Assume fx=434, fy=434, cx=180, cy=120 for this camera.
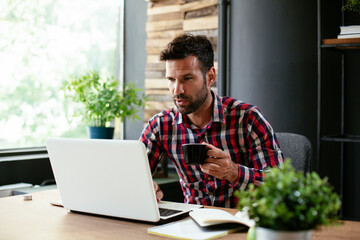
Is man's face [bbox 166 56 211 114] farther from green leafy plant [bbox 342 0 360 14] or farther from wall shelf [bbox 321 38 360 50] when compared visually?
green leafy plant [bbox 342 0 360 14]

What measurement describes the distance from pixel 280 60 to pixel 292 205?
2282mm

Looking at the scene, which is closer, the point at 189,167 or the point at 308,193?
the point at 308,193

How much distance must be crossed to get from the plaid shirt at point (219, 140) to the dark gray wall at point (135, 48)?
5.44 ft

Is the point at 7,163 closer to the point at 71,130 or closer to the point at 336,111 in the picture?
the point at 71,130

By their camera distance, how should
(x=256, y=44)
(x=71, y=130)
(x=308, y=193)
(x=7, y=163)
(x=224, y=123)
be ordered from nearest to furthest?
(x=308, y=193) < (x=224, y=123) < (x=7, y=163) < (x=256, y=44) < (x=71, y=130)

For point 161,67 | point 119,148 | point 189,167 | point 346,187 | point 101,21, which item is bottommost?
point 346,187

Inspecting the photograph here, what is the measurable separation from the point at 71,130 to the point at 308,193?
2969 mm

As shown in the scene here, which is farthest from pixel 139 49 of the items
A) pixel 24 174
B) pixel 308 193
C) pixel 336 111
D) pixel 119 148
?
pixel 308 193

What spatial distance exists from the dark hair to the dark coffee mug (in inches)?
26.8

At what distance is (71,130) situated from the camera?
11.6ft

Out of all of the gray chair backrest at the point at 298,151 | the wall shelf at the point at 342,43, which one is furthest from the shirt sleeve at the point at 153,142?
the wall shelf at the point at 342,43

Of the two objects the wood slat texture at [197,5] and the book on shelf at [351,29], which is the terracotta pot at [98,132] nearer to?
the wood slat texture at [197,5]

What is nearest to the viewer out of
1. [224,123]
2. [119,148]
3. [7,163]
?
[119,148]

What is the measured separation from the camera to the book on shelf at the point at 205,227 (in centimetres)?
128
